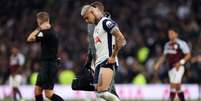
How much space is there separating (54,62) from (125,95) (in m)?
11.5

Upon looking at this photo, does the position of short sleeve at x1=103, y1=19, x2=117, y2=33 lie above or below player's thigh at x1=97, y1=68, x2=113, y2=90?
above

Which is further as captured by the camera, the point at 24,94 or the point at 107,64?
the point at 24,94

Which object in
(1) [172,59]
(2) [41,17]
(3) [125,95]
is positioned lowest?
(3) [125,95]

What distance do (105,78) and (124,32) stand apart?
17510 mm

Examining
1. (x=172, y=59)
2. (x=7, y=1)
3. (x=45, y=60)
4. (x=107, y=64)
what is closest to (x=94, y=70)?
(x=107, y=64)

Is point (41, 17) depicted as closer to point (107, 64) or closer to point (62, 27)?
A: point (107, 64)

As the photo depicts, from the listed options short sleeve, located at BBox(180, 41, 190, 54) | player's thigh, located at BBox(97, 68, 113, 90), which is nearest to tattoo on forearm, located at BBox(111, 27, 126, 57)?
player's thigh, located at BBox(97, 68, 113, 90)

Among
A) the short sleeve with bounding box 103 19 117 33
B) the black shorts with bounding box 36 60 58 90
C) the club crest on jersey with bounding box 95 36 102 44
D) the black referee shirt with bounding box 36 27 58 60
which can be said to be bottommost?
the black shorts with bounding box 36 60 58 90

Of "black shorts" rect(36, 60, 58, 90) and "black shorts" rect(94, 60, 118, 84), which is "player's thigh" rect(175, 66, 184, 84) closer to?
"black shorts" rect(36, 60, 58, 90)

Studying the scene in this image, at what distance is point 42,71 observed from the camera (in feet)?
58.3

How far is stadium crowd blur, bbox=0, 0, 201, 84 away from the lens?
3053 cm

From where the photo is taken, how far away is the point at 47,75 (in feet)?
Result: 58.1

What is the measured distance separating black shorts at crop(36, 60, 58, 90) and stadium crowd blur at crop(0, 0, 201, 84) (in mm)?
11805

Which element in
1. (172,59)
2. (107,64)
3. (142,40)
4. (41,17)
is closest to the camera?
(107,64)
